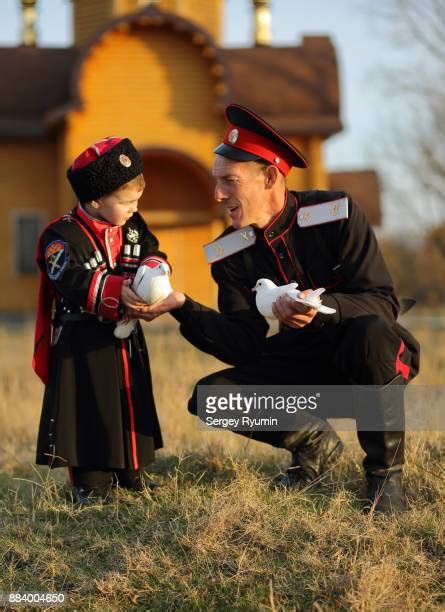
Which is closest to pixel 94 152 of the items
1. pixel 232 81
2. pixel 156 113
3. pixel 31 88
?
pixel 232 81

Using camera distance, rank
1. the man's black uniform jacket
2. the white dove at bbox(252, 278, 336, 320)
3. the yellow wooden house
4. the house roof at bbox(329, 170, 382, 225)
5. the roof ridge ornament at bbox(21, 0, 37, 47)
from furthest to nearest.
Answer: the roof ridge ornament at bbox(21, 0, 37, 47)
the house roof at bbox(329, 170, 382, 225)
the yellow wooden house
the man's black uniform jacket
the white dove at bbox(252, 278, 336, 320)

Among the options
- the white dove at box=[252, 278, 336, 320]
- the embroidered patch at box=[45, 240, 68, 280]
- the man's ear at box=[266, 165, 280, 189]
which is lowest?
the white dove at box=[252, 278, 336, 320]

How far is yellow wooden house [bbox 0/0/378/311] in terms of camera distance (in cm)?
1783

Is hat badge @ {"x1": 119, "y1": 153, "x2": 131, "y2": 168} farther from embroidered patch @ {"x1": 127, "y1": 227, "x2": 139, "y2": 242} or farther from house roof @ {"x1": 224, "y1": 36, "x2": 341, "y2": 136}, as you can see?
house roof @ {"x1": 224, "y1": 36, "x2": 341, "y2": 136}

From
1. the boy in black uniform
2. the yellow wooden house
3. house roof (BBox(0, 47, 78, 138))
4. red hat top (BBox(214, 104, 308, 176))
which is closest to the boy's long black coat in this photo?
the boy in black uniform

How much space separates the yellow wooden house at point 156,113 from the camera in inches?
702

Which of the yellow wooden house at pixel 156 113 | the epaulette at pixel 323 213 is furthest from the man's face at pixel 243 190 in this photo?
the yellow wooden house at pixel 156 113

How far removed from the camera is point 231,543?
3.80m

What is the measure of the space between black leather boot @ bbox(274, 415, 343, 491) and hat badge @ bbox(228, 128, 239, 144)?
122 cm

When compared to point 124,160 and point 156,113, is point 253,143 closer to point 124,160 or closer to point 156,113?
point 124,160

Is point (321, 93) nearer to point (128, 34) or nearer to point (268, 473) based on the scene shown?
point (128, 34)

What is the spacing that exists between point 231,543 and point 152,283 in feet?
3.43

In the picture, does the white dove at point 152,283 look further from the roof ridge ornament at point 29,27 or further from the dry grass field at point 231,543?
the roof ridge ornament at point 29,27

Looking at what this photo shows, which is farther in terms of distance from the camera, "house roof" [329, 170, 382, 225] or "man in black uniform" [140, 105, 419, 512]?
"house roof" [329, 170, 382, 225]
